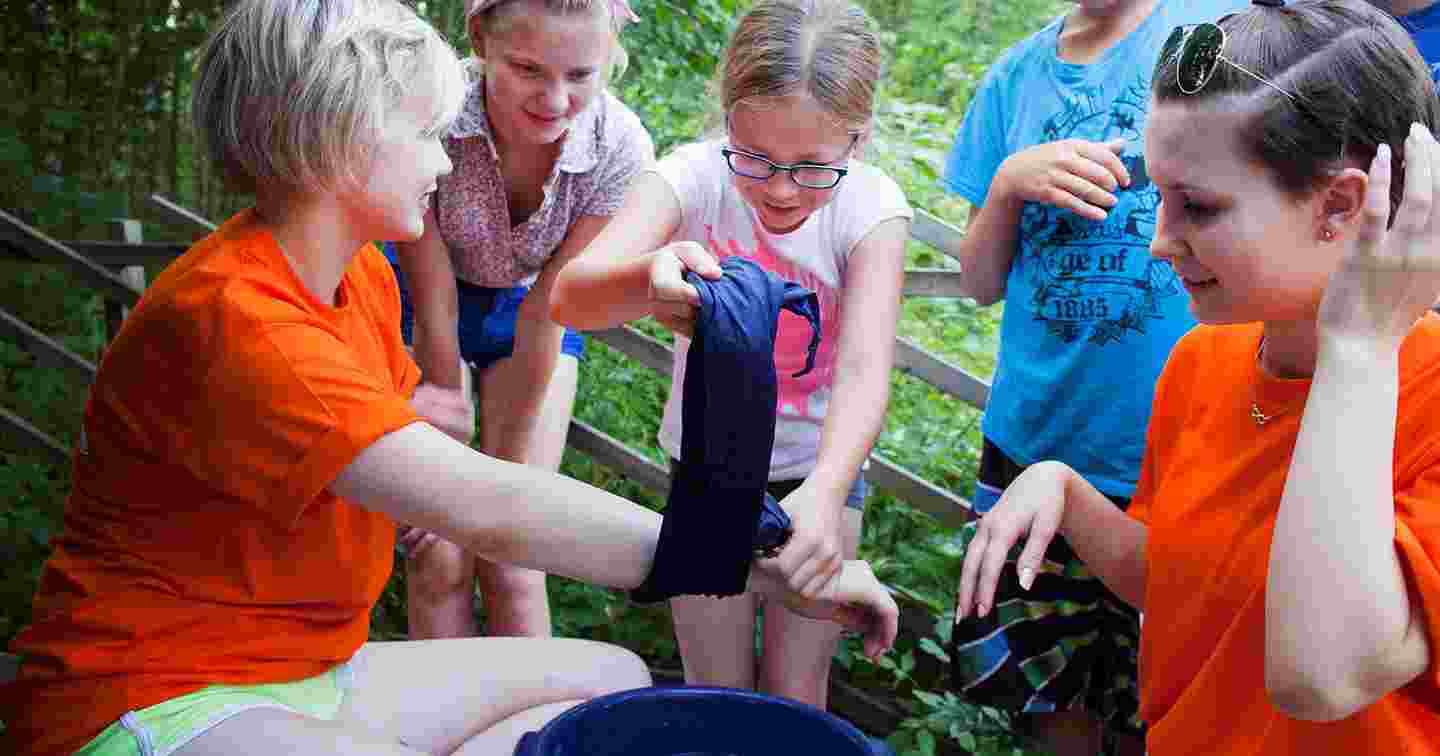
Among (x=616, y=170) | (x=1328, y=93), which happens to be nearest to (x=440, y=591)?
(x=616, y=170)

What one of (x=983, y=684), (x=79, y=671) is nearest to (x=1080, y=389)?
(x=983, y=684)

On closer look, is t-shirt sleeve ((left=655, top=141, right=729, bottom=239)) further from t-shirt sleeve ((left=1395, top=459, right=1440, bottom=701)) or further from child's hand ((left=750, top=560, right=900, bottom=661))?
t-shirt sleeve ((left=1395, top=459, right=1440, bottom=701))

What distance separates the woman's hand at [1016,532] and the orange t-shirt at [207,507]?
2.62ft

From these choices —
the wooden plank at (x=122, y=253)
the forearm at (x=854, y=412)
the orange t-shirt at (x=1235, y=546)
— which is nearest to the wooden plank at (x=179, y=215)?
the wooden plank at (x=122, y=253)

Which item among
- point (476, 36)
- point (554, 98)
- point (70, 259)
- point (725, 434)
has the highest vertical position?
point (476, 36)

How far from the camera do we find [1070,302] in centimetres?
233

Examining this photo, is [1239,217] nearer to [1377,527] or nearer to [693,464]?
[1377,527]

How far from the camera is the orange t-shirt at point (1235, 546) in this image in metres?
1.45

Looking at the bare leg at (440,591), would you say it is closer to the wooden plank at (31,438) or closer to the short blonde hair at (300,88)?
the short blonde hair at (300,88)

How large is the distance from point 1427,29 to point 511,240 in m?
1.85

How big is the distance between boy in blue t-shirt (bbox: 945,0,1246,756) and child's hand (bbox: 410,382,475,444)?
114cm

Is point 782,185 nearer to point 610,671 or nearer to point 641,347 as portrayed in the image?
point 610,671

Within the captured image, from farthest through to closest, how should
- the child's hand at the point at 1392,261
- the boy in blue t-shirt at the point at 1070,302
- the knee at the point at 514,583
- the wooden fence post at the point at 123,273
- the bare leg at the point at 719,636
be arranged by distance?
the wooden fence post at the point at 123,273 < the knee at the point at 514,583 < the bare leg at the point at 719,636 < the boy in blue t-shirt at the point at 1070,302 < the child's hand at the point at 1392,261

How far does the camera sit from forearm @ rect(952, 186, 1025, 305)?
2350 millimetres
